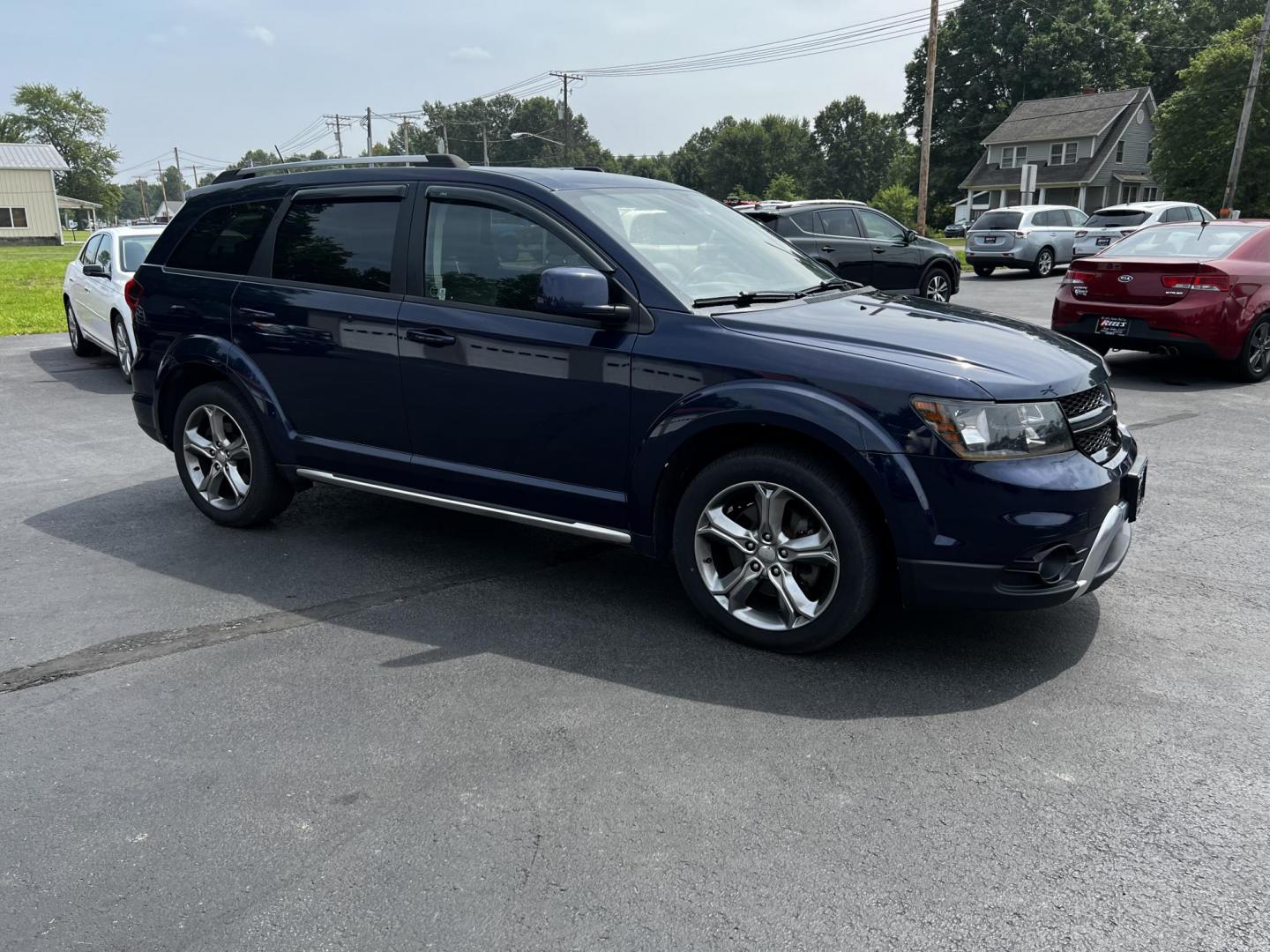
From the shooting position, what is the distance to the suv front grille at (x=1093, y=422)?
3854mm

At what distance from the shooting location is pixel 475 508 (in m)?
4.74

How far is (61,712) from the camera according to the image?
3.68m

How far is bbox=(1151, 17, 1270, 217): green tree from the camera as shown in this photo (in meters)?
44.2

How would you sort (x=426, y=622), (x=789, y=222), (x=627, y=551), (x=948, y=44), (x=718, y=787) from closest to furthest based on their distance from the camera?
(x=718, y=787) → (x=426, y=622) → (x=627, y=551) → (x=789, y=222) → (x=948, y=44)

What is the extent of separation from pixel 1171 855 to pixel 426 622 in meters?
2.90

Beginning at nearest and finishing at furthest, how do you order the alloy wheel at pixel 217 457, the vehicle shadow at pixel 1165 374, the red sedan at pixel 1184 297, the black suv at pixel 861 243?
the alloy wheel at pixel 217 457, the red sedan at pixel 1184 297, the vehicle shadow at pixel 1165 374, the black suv at pixel 861 243

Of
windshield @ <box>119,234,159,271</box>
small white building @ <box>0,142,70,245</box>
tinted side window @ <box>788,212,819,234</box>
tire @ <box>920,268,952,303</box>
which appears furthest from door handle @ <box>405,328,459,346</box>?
small white building @ <box>0,142,70,245</box>

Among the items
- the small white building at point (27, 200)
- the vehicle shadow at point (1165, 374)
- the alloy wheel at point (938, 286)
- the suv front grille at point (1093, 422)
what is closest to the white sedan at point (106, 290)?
the suv front grille at point (1093, 422)

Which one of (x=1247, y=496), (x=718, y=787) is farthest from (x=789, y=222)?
(x=718, y=787)

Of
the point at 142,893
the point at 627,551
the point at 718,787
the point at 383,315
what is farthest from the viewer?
the point at 627,551

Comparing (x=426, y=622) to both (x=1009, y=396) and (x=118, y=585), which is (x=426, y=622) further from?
(x=1009, y=396)

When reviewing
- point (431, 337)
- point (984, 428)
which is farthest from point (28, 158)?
point (984, 428)

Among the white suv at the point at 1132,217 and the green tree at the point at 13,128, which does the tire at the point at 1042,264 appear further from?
the green tree at the point at 13,128

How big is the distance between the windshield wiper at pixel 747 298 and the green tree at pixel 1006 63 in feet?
244
